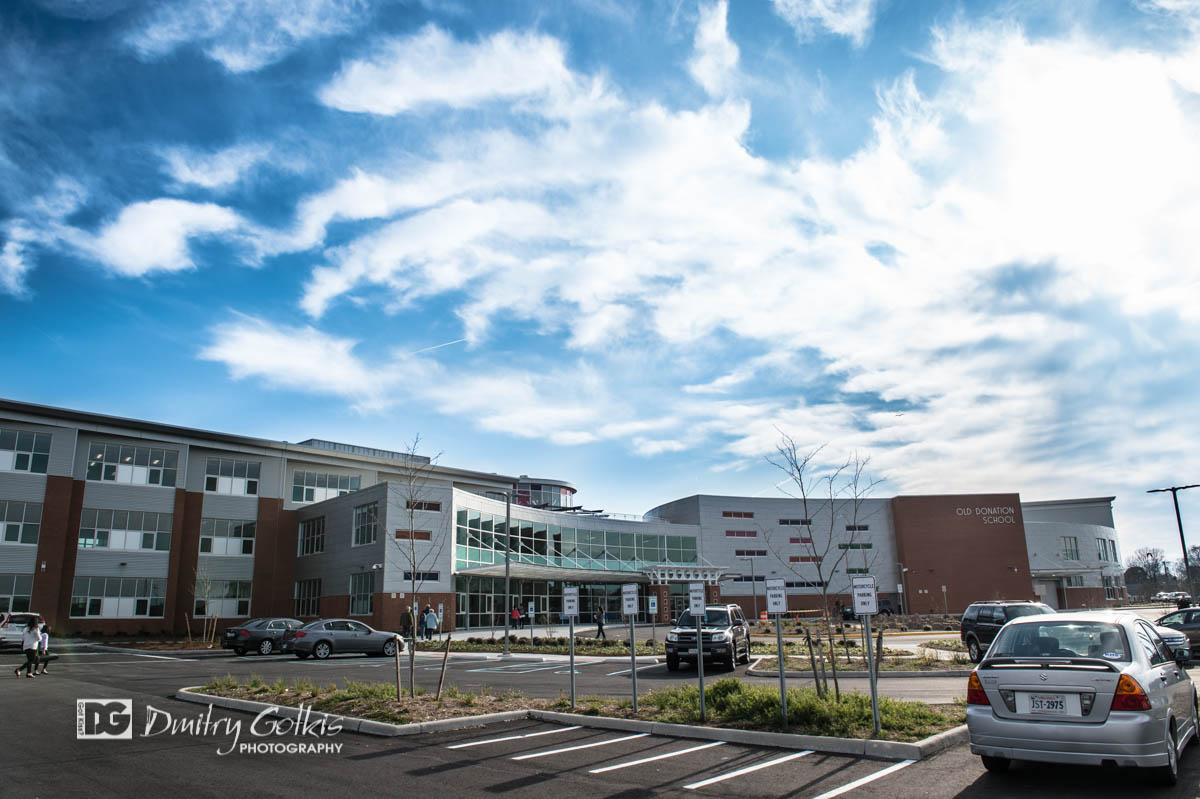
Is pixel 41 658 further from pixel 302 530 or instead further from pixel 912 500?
pixel 912 500

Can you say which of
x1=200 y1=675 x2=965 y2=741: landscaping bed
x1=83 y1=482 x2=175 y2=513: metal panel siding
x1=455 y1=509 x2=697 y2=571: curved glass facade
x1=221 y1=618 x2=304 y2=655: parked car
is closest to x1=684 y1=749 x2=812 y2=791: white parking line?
x1=200 y1=675 x2=965 y2=741: landscaping bed

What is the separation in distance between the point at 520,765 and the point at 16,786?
4.88m

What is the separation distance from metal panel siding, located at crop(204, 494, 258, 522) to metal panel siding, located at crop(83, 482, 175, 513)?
7.87 feet

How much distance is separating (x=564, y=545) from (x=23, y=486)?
30585 mm

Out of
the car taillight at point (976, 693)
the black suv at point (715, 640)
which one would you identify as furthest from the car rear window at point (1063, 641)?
the black suv at point (715, 640)

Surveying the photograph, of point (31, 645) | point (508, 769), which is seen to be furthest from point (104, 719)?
point (31, 645)

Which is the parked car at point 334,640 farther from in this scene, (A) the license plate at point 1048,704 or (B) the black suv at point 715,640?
(A) the license plate at point 1048,704

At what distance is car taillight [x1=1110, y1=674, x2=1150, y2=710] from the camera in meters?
6.54

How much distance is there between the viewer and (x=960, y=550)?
67125 mm

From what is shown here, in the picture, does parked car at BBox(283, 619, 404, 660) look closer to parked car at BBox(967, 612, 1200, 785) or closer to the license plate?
parked car at BBox(967, 612, 1200, 785)

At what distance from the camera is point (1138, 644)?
7297mm

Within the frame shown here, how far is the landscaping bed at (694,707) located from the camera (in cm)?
960

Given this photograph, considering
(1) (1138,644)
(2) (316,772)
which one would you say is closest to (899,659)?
(1) (1138,644)

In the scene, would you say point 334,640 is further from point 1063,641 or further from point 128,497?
point 1063,641
